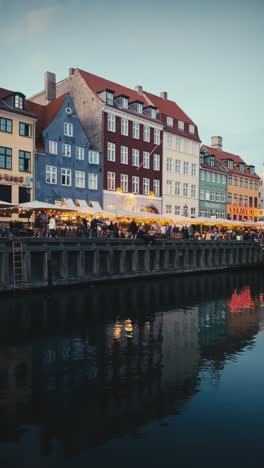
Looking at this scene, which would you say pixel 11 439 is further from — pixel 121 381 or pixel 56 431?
pixel 121 381

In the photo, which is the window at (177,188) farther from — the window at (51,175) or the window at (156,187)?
the window at (51,175)

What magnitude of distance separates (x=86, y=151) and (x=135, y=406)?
141ft

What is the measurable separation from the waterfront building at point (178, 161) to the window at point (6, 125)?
2571cm

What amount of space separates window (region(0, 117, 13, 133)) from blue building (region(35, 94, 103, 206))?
3.95m

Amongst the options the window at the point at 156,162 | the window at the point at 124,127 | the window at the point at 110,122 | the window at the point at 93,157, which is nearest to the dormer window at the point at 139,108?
the window at the point at 124,127

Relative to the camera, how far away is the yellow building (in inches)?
1629

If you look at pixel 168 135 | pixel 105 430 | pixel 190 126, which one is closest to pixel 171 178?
pixel 168 135

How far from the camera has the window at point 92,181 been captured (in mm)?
50500

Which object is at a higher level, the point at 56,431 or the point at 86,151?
the point at 86,151

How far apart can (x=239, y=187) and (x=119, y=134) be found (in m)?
34.9

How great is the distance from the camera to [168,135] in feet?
208

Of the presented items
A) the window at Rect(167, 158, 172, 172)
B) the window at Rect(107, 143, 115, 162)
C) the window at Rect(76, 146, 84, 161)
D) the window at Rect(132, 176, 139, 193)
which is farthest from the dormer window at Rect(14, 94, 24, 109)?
the window at Rect(167, 158, 172, 172)

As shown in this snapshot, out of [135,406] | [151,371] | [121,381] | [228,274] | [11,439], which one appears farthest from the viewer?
[228,274]

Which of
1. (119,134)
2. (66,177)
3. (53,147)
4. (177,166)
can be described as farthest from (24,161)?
(177,166)
